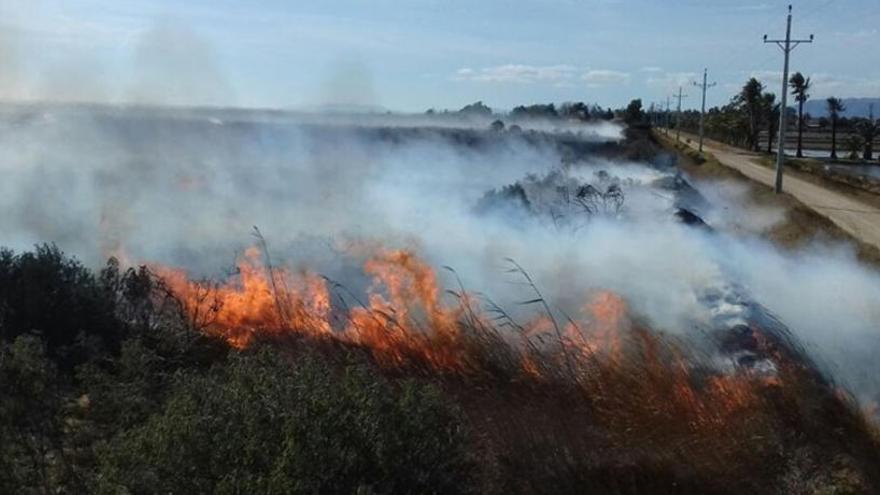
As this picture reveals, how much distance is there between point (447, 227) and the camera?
21.8m

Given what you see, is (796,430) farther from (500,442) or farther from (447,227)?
(447,227)

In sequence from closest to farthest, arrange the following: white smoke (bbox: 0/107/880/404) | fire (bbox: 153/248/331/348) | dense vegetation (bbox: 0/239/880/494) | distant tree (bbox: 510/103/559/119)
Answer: dense vegetation (bbox: 0/239/880/494) < fire (bbox: 153/248/331/348) < white smoke (bbox: 0/107/880/404) < distant tree (bbox: 510/103/559/119)

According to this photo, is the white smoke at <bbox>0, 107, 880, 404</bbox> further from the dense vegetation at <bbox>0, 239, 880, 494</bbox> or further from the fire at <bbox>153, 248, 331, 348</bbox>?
the dense vegetation at <bbox>0, 239, 880, 494</bbox>

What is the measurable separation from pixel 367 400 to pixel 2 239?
16626mm

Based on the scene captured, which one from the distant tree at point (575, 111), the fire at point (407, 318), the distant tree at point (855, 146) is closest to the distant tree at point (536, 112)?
the distant tree at point (575, 111)

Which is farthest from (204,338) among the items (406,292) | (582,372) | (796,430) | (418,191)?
(418,191)

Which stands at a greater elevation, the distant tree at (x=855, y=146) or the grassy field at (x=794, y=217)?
the grassy field at (x=794, y=217)

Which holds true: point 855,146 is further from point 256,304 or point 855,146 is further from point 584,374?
point 584,374

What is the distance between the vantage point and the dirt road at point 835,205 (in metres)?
31.8

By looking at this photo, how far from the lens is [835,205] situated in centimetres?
4025

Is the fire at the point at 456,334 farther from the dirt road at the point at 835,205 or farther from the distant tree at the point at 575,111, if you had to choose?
the distant tree at the point at 575,111

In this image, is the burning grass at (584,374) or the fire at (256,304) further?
the fire at (256,304)

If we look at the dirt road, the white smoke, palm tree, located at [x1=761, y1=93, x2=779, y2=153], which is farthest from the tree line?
the white smoke

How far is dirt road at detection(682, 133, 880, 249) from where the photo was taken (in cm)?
3178
